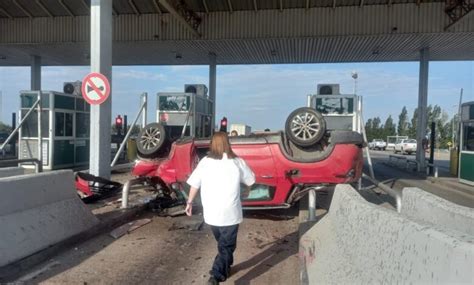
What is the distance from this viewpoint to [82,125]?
17750mm

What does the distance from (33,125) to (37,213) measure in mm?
11698

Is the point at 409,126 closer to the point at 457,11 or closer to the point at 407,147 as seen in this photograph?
the point at 407,147

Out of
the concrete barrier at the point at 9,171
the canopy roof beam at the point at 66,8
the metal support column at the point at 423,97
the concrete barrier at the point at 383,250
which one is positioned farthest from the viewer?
the metal support column at the point at 423,97

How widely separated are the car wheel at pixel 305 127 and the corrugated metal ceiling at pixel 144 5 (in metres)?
11.3

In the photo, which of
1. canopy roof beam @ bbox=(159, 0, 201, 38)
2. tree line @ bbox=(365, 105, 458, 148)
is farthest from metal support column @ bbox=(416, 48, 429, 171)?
tree line @ bbox=(365, 105, 458, 148)

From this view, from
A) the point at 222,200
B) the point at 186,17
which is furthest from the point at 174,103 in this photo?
the point at 222,200

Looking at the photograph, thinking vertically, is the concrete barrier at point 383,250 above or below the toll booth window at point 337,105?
below

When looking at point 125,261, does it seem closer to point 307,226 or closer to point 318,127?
point 307,226

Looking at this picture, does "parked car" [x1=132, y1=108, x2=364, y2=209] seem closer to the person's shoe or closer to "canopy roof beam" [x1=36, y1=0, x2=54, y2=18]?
the person's shoe

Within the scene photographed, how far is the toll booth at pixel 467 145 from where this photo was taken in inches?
627

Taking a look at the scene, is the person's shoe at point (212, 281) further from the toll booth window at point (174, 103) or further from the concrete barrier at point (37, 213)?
the toll booth window at point (174, 103)

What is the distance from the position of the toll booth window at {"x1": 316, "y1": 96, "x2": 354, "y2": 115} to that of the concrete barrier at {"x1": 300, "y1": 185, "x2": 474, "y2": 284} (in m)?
11.7

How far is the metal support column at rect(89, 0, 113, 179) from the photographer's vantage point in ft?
31.6

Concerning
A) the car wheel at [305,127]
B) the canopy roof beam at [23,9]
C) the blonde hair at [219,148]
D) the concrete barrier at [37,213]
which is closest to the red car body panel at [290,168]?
the car wheel at [305,127]
